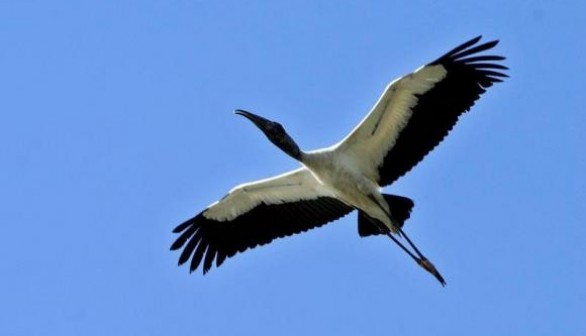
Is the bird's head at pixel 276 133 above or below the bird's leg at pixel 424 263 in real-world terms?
above

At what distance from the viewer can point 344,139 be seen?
26109 millimetres

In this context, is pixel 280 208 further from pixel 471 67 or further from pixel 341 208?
pixel 471 67

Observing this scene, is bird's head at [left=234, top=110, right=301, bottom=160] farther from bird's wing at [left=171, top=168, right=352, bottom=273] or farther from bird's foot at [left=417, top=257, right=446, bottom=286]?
bird's foot at [left=417, top=257, right=446, bottom=286]

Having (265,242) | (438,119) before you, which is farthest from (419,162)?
(265,242)

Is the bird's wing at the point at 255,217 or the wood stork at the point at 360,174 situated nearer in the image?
the wood stork at the point at 360,174

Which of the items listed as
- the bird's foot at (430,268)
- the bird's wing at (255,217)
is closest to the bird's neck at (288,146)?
the bird's wing at (255,217)

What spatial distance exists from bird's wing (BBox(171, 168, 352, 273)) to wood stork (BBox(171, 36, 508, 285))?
0.01 m

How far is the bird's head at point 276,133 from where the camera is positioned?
26078 millimetres

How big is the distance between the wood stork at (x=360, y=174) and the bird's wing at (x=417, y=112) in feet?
0.05

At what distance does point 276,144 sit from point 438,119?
2.35m

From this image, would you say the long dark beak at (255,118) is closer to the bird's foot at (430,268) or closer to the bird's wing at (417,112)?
the bird's wing at (417,112)

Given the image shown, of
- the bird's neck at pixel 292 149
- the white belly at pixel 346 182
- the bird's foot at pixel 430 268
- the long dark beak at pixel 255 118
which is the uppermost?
the long dark beak at pixel 255 118

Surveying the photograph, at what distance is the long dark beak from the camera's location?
86.3ft

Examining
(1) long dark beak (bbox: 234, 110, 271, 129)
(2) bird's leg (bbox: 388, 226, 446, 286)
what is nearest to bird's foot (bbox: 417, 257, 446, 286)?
(2) bird's leg (bbox: 388, 226, 446, 286)
